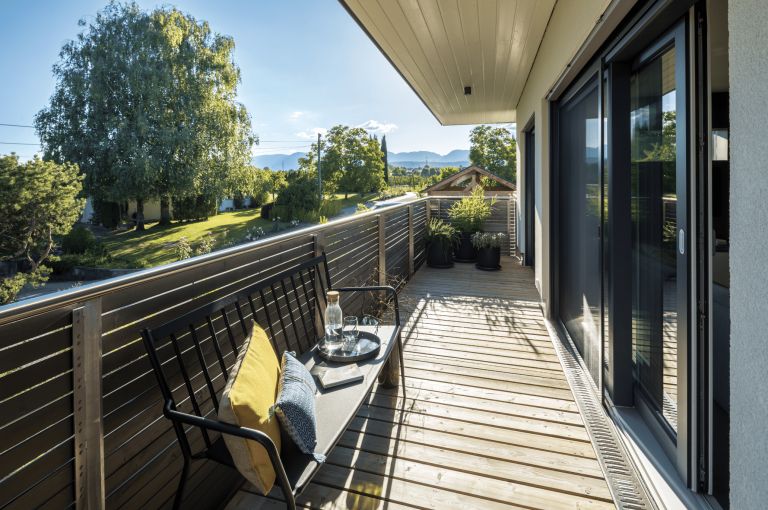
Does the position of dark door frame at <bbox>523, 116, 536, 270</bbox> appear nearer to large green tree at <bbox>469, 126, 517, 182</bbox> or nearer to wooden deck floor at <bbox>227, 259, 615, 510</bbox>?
wooden deck floor at <bbox>227, 259, 615, 510</bbox>

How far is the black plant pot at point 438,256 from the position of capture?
6598 mm

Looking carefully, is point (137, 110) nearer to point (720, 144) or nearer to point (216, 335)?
point (216, 335)

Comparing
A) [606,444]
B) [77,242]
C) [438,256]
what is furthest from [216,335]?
[77,242]

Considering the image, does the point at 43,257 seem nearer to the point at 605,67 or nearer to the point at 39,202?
the point at 39,202

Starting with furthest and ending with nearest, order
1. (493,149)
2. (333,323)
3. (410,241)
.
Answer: (493,149) → (410,241) → (333,323)

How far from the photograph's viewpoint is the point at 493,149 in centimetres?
4997

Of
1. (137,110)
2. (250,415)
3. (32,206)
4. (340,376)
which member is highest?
(137,110)

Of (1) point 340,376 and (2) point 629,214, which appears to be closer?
(1) point 340,376

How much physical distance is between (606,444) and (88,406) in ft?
7.06

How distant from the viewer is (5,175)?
17688 millimetres

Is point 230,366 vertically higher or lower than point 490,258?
lower

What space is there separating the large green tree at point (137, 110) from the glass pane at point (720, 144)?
26420mm
